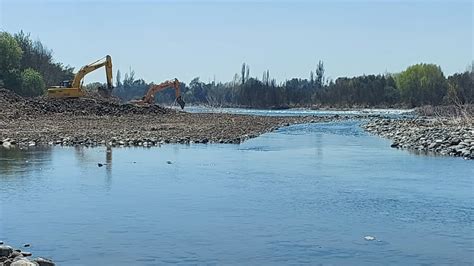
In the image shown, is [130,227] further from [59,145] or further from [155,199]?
[59,145]

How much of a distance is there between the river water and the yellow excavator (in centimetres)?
2257

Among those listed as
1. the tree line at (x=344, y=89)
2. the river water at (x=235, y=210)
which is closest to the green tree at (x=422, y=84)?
the tree line at (x=344, y=89)

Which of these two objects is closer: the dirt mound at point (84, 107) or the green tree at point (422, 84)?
the dirt mound at point (84, 107)

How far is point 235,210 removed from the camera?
37.0 ft

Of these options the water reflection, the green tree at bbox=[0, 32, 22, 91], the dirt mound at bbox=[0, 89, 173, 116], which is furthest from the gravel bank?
the green tree at bbox=[0, 32, 22, 91]

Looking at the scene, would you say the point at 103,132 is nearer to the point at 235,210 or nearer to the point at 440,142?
the point at 440,142

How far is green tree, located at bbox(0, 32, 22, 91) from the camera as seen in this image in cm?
4850

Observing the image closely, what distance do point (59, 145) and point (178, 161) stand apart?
6.49m

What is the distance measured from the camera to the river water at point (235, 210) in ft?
28.0

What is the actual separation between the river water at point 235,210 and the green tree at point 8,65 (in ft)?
100

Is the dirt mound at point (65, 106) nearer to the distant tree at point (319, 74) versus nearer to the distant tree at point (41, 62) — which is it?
the distant tree at point (41, 62)

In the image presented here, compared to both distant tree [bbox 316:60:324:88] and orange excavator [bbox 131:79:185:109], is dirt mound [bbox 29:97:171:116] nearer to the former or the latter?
orange excavator [bbox 131:79:185:109]

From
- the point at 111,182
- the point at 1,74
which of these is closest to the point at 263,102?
the point at 1,74

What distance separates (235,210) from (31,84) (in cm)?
4192
